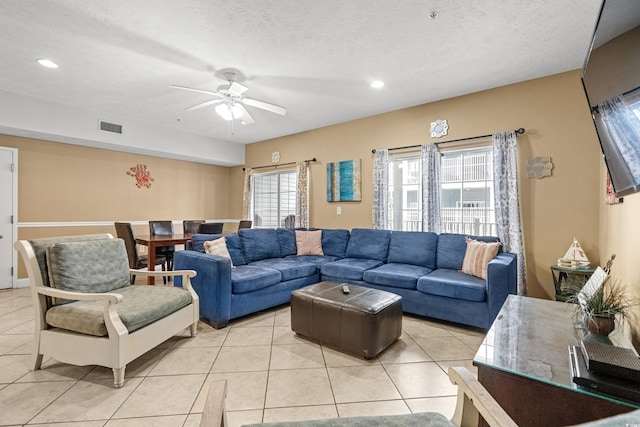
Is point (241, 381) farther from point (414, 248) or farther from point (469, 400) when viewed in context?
point (414, 248)

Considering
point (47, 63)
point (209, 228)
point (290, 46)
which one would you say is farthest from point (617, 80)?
point (209, 228)

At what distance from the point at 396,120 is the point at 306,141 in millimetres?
1835

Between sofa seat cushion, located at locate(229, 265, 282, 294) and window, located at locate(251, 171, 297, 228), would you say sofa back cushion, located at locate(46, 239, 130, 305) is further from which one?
window, located at locate(251, 171, 297, 228)

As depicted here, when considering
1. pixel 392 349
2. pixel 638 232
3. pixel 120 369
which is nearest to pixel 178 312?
pixel 120 369

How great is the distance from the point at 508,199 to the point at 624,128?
2.27 m

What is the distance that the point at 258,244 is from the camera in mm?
4102

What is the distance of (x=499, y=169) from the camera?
3.46 m

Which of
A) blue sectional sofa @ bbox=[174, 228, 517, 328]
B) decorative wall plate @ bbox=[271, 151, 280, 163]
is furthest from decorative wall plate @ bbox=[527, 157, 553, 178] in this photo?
decorative wall plate @ bbox=[271, 151, 280, 163]

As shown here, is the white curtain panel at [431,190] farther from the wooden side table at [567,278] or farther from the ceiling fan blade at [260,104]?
the ceiling fan blade at [260,104]

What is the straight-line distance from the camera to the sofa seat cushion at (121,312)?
1.98 metres

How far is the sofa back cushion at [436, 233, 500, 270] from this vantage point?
3.45 metres

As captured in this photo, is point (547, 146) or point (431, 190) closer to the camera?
point (547, 146)

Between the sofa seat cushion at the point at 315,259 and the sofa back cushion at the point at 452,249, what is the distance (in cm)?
146

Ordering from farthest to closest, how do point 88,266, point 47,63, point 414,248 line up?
point 414,248 < point 47,63 < point 88,266
